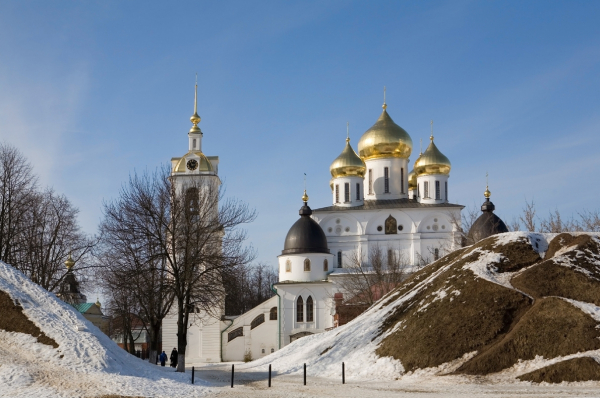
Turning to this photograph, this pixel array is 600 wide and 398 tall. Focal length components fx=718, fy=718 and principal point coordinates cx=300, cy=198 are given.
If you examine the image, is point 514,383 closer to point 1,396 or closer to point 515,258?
Result: point 515,258

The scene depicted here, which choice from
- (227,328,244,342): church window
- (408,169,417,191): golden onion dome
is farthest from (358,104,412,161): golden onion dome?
(227,328,244,342): church window

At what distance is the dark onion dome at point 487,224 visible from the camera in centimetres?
4927

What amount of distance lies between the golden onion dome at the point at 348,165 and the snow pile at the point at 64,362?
122 ft

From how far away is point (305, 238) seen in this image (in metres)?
54.1

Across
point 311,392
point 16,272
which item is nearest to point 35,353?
point 16,272

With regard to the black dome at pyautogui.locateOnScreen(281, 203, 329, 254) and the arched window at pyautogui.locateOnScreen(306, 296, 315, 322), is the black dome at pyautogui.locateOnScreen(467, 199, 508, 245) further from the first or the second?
the arched window at pyautogui.locateOnScreen(306, 296, 315, 322)

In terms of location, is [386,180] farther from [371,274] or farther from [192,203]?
[192,203]

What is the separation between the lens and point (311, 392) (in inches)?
748

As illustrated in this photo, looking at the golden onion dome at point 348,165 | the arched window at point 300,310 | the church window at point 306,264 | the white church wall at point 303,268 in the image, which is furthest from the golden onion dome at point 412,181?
the arched window at point 300,310

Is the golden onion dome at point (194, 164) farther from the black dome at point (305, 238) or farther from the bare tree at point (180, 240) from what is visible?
the bare tree at point (180, 240)

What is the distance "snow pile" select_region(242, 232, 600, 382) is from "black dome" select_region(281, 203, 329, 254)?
80.2 ft

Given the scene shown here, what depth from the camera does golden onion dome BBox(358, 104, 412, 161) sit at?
58562mm

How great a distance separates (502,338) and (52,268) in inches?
869

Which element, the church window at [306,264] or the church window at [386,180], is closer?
the church window at [306,264]
